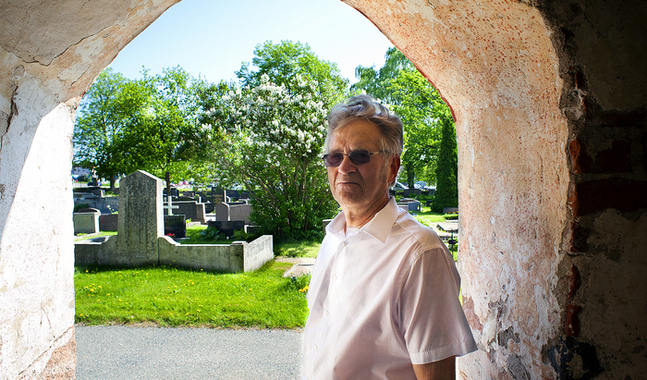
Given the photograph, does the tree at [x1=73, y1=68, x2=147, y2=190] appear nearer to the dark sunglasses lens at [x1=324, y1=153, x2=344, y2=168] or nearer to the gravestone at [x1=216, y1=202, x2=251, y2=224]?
the gravestone at [x1=216, y1=202, x2=251, y2=224]

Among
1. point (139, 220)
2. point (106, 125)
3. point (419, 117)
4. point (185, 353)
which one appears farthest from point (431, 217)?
point (106, 125)

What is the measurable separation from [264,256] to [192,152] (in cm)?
782

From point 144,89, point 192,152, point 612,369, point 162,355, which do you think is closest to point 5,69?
point 612,369

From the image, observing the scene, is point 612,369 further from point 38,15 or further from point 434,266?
point 38,15

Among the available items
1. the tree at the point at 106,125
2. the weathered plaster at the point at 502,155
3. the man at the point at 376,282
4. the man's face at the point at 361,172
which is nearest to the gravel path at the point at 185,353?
the weathered plaster at the point at 502,155

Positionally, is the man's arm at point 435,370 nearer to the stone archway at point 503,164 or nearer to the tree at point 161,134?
the stone archway at point 503,164

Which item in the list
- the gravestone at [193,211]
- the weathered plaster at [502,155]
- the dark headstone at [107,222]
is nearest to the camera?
the weathered plaster at [502,155]

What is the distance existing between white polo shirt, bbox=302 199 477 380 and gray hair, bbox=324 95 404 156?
0.33m

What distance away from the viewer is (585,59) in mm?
1431

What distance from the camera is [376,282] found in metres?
1.53

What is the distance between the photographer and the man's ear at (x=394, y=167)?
6.31 ft

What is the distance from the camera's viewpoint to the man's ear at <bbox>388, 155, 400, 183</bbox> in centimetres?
192

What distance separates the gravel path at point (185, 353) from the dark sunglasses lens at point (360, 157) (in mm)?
3251

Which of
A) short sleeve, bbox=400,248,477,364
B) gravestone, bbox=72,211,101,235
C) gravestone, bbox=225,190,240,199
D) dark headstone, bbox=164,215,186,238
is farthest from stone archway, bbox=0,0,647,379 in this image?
gravestone, bbox=225,190,240,199
